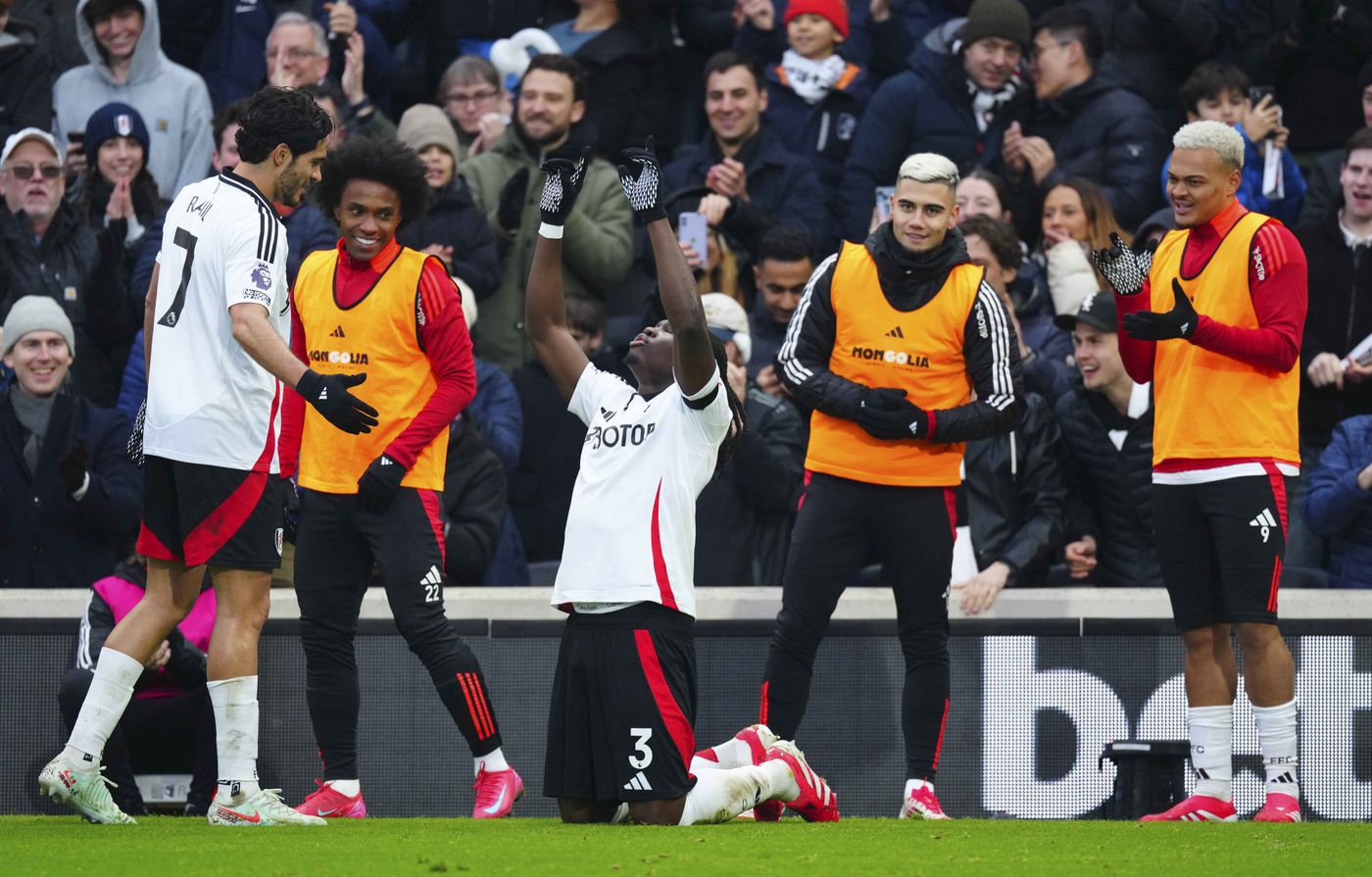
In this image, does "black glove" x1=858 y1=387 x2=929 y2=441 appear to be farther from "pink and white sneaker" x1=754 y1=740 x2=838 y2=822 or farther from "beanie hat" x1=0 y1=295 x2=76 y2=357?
"beanie hat" x1=0 y1=295 x2=76 y2=357

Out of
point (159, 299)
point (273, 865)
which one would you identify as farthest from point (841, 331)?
point (273, 865)

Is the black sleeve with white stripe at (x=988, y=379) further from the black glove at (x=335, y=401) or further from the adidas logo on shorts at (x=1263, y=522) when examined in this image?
the black glove at (x=335, y=401)

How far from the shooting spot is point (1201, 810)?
733 centimetres

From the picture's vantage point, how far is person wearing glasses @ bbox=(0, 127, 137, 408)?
10555 millimetres

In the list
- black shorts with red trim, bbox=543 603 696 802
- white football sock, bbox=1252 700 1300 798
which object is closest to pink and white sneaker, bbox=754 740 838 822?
black shorts with red trim, bbox=543 603 696 802

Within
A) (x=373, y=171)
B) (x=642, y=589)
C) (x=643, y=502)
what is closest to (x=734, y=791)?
(x=642, y=589)

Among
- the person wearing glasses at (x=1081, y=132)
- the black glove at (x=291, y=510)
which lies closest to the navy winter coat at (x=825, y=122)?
the person wearing glasses at (x=1081, y=132)

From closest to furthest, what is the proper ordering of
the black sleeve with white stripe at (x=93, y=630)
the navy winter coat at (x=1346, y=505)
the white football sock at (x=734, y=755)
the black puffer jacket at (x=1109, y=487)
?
the white football sock at (x=734, y=755), the black sleeve with white stripe at (x=93, y=630), the navy winter coat at (x=1346, y=505), the black puffer jacket at (x=1109, y=487)

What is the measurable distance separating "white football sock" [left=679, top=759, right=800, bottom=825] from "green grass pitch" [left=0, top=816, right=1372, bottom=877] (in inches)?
3.7

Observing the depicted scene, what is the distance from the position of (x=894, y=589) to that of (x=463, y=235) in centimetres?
392

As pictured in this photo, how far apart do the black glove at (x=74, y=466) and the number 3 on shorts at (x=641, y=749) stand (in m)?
3.29

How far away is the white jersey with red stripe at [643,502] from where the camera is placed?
21.1ft

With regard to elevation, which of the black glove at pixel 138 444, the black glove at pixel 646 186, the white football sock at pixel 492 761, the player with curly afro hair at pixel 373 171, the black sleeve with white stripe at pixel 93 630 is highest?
the player with curly afro hair at pixel 373 171

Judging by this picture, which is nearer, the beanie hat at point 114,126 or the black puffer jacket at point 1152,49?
the beanie hat at point 114,126
